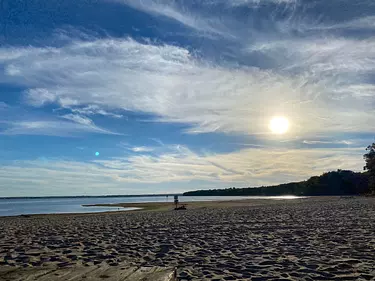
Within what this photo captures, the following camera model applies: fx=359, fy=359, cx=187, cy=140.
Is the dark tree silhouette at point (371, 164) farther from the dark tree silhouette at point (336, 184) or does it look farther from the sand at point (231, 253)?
the sand at point (231, 253)

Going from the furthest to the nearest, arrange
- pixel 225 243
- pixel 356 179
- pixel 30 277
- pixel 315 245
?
pixel 356 179 < pixel 225 243 < pixel 315 245 < pixel 30 277

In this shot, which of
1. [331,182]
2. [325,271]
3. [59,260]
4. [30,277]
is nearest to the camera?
[30,277]

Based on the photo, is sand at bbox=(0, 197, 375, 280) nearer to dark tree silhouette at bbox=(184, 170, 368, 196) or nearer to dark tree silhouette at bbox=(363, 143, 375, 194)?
dark tree silhouette at bbox=(363, 143, 375, 194)

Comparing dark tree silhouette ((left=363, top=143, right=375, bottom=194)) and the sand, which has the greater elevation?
dark tree silhouette ((left=363, top=143, right=375, bottom=194))

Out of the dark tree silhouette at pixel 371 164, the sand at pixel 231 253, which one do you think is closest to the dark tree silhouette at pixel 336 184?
the dark tree silhouette at pixel 371 164

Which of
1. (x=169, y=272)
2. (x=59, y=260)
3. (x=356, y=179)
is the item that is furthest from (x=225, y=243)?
(x=356, y=179)

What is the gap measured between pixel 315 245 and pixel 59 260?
305 inches

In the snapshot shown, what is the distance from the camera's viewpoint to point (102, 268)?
4.01m

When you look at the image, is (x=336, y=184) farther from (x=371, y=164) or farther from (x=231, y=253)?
(x=231, y=253)

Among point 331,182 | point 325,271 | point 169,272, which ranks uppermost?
point 331,182

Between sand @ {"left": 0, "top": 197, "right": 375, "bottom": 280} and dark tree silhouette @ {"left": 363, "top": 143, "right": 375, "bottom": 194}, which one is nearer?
sand @ {"left": 0, "top": 197, "right": 375, "bottom": 280}

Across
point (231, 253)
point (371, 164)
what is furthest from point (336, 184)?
point (231, 253)

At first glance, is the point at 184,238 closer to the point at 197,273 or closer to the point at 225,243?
the point at 225,243

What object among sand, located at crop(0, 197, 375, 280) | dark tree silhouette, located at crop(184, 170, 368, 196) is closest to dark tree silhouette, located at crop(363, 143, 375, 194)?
dark tree silhouette, located at crop(184, 170, 368, 196)
